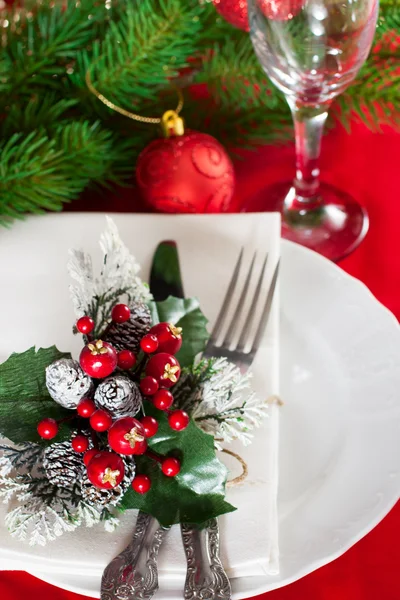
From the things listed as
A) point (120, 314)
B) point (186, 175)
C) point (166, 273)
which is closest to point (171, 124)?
point (186, 175)

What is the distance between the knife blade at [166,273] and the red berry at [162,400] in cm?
14

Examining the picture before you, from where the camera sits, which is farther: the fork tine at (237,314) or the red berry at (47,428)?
the fork tine at (237,314)

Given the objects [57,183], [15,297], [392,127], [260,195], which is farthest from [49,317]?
[392,127]

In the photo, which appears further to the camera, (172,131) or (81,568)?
(172,131)

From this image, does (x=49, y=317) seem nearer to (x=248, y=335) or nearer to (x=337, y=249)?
(x=248, y=335)

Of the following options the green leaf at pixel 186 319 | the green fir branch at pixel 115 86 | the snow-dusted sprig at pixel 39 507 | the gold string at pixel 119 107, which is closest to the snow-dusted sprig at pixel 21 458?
the snow-dusted sprig at pixel 39 507

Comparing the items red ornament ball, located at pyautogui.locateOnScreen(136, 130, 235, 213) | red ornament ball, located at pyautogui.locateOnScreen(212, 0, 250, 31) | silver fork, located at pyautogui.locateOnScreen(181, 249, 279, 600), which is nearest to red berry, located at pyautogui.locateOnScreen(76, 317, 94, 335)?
silver fork, located at pyautogui.locateOnScreen(181, 249, 279, 600)

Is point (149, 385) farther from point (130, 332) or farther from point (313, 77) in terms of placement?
point (313, 77)

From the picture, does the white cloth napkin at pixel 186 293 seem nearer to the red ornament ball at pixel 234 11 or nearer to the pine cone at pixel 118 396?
the pine cone at pixel 118 396

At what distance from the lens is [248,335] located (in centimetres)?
49

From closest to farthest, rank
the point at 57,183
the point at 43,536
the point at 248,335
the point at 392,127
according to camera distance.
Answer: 1. the point at 43,536
2. the point at 248,335
3. the point at 57,183
4. the point at 392,127

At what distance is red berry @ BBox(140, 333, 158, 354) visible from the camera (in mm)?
398

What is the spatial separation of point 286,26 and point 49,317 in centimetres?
29

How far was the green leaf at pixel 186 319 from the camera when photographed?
0.47m
